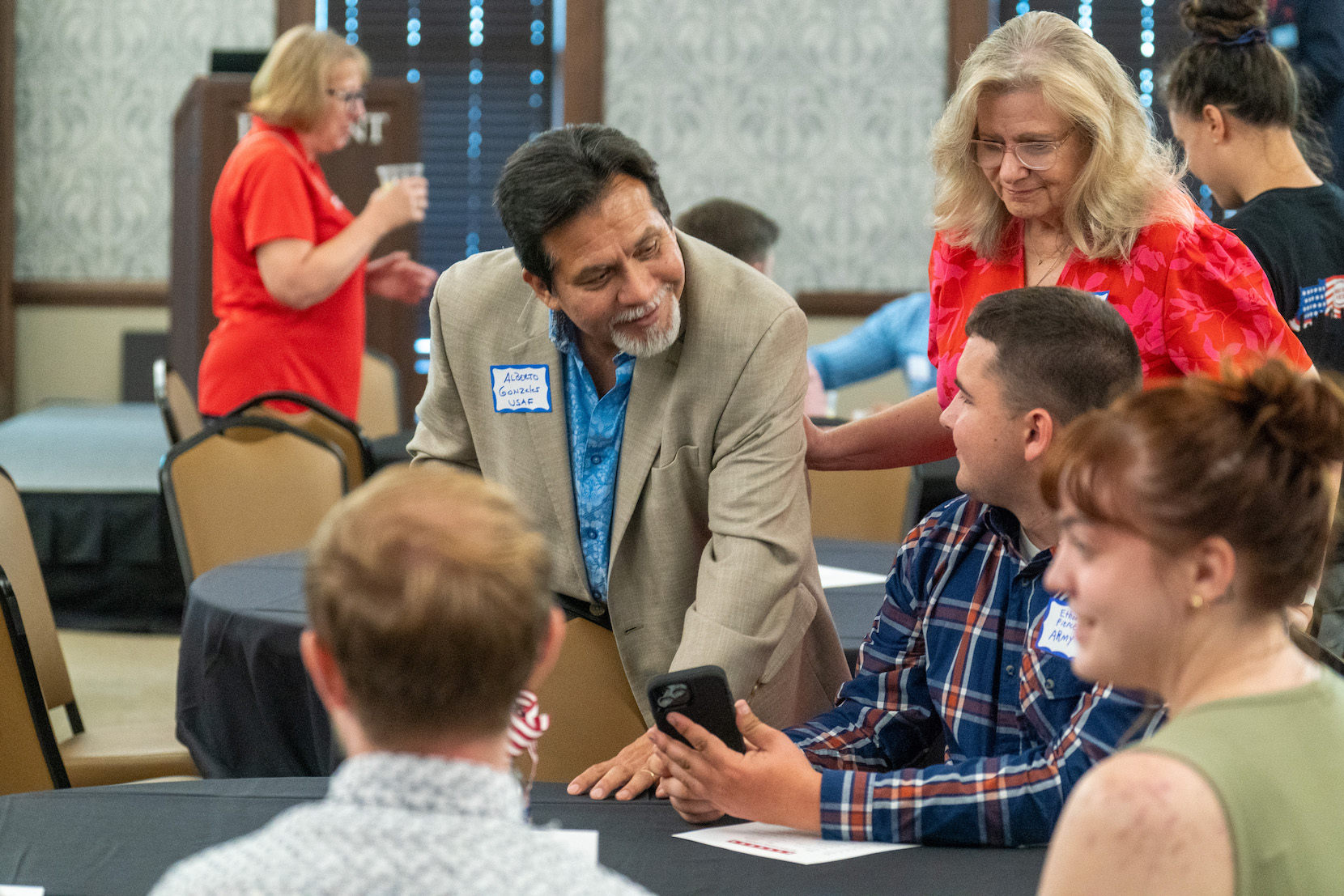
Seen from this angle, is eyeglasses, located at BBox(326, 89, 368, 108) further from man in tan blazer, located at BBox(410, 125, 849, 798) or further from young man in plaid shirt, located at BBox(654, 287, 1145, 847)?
young man in plaid shirt, located at BBox(654, 287, 1145, 847)

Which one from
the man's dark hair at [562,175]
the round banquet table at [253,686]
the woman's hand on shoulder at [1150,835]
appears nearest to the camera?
the woman's hand on shoulder at [1150,835]

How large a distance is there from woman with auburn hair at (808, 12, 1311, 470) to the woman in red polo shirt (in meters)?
2.02

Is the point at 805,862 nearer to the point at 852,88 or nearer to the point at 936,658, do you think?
the point at 936,658

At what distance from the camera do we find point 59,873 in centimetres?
120

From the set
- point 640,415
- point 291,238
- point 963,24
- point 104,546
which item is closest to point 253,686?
point 640,415

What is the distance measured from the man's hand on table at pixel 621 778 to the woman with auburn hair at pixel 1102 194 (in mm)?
848

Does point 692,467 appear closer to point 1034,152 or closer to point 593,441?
point 593,441

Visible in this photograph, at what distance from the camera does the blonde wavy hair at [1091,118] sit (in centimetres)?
192

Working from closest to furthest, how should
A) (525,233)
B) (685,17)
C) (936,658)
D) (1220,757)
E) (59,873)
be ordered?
(1220,757) < (59,873) < (936,658) < (525,233) < (685,17)

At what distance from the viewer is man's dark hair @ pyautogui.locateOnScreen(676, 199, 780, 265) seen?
3.67 m

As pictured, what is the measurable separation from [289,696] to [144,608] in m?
2.72

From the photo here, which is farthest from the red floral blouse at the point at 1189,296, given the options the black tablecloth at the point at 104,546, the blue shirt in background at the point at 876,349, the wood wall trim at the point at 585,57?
the wood wall trim at the point at 585,57

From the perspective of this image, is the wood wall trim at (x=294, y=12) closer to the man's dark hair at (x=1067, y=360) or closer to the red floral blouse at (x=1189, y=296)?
the red floral blouse at (x=1189, y=296)

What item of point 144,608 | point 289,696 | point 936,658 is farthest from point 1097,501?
point 144,608
